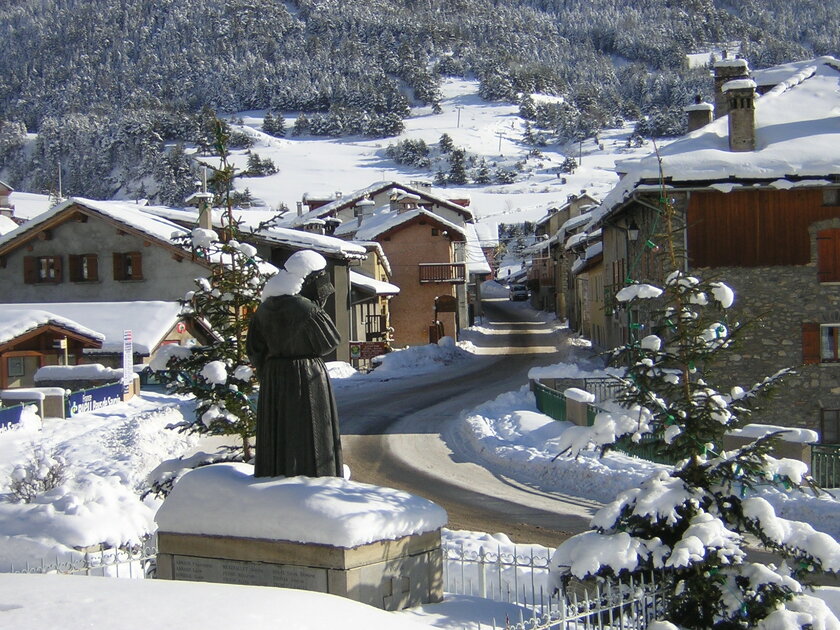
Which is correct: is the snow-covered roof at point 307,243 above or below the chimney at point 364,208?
below

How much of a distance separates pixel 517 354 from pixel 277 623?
130 feet

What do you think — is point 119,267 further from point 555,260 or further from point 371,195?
point 555,260

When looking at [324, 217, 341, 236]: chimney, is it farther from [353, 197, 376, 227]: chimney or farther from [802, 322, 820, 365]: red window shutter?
[802, 322, 820, 365]: red window shutter

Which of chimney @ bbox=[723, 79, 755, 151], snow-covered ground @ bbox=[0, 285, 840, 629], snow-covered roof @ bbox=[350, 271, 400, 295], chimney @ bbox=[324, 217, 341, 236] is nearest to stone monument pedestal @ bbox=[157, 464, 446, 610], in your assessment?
snow-covered ground @ bbox=[0, 285, 840, 629]

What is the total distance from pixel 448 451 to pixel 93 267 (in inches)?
763

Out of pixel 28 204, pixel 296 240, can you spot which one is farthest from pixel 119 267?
pixel 28 204

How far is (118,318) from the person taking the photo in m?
32.2

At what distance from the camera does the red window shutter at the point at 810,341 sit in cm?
2484

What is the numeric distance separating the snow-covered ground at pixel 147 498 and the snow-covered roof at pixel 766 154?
225 inches

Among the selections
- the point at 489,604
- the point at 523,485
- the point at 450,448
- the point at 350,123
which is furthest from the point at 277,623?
the point at 350,123

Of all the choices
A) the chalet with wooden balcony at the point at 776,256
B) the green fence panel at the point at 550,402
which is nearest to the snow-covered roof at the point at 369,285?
the green fence panel at the point at 550,402

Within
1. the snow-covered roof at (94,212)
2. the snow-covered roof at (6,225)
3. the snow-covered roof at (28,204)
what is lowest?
the snow-covered roof at (94,212)

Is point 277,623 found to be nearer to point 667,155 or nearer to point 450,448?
point 450,448

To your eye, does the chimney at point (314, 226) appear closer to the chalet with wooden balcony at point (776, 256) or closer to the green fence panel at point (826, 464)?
the chalet with wooden balcony at point (776, 256)
